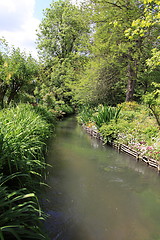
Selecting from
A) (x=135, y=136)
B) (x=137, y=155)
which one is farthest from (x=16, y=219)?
(x=135, y=136)

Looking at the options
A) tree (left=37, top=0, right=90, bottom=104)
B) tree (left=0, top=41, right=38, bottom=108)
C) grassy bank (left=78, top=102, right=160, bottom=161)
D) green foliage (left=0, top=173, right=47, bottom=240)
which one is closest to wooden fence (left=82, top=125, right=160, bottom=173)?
grassy bank (left=78, top=102, right=160, bottom=161)

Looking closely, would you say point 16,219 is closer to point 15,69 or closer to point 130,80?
point 15,69

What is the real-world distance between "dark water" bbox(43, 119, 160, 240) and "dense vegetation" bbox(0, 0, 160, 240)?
1.32 feet

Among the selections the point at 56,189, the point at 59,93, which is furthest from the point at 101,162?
the point at 59,93

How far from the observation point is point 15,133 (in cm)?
284

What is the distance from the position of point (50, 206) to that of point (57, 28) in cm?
2381

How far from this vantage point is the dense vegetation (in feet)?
7.36

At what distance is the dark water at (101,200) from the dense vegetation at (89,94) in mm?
402

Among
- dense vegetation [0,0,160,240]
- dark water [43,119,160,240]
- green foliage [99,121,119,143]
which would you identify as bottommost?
dark water [43,119,160,240]

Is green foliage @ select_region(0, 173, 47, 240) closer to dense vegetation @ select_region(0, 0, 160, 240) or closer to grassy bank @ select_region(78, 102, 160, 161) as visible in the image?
dense vegetation @ select_region(0, 0, 160, 240)

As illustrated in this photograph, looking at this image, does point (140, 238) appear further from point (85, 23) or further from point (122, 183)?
point (85, 23)

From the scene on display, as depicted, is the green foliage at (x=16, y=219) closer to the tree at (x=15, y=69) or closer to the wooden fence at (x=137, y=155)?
the wooden fence at (x=137, y=155)

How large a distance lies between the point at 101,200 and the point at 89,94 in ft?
37.5

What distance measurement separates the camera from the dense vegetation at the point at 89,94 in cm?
224
